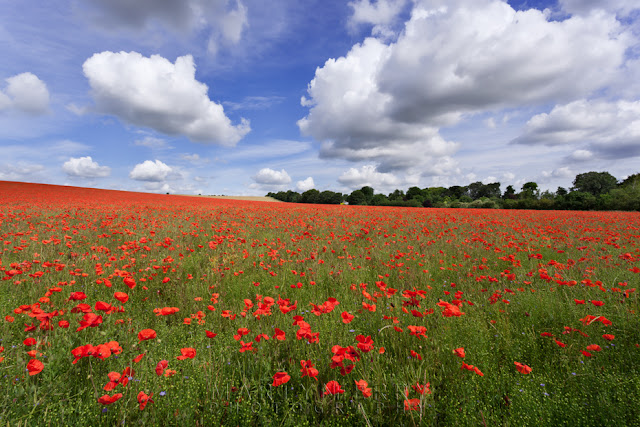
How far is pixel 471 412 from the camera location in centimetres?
179

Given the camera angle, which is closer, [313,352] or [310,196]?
[313,352]

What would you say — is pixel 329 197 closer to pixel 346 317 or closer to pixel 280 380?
pixel 346 317

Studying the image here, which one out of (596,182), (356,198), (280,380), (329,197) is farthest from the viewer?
(329,197)

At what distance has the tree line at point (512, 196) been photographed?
1339 inches

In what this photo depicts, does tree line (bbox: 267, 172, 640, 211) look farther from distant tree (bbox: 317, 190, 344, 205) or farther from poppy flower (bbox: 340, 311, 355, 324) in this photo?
poppy flower (bbox: 340, 311, 355, 324)

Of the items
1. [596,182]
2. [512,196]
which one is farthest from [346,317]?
[512,196]

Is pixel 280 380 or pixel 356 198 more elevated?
pixel 356 198

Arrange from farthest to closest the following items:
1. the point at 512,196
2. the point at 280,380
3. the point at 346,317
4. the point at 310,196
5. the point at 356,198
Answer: the point at 512,196 < the point at 310,196 < the point at 356,198 < the point at 346,317 < the point at 280,380

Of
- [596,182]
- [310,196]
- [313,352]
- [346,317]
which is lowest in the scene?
[313,352]

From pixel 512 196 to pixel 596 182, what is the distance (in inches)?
1043

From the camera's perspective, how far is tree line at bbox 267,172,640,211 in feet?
112

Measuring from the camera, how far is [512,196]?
291ft

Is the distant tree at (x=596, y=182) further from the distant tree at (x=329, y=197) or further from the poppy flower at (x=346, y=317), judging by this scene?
the poppy flower at (x=346, y=317)

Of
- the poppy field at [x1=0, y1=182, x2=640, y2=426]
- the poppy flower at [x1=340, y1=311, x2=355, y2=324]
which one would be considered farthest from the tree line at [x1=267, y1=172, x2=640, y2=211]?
the poppy flower at [x1=340, y1=311, x2=355, y2=324]
